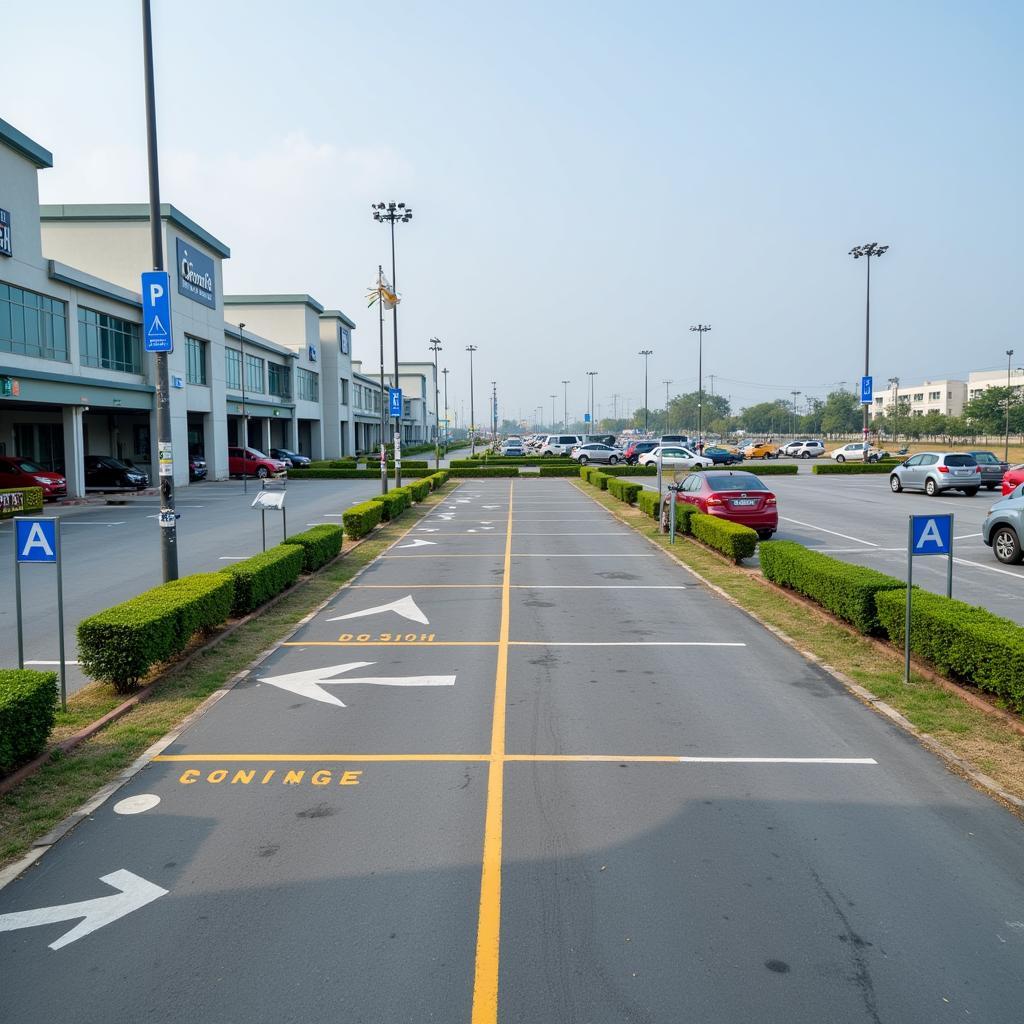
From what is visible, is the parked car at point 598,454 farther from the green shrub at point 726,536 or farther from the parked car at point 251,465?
the green shrub at point 726,536

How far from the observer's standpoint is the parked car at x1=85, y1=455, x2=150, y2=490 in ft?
129

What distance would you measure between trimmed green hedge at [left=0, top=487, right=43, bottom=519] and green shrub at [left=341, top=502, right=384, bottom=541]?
1199 cm

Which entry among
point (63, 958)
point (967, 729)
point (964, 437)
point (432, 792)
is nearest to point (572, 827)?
point (432, 792)

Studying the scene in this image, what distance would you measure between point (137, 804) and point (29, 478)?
98.1 feet

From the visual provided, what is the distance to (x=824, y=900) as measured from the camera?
5023mm

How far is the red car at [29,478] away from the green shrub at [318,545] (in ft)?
60.7

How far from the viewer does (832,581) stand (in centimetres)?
1201

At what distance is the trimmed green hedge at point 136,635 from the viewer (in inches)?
352

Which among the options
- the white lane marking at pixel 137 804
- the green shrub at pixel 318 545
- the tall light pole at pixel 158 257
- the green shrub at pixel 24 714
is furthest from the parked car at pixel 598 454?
the white lane marking at pixel 137 804

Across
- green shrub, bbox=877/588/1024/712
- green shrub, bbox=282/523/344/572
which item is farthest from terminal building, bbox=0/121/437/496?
green shrub, bbox=877/588/1024/712

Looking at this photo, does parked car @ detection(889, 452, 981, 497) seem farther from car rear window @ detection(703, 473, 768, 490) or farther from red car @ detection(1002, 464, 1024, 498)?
car rear window @ detection(703, 473, 768, 490)

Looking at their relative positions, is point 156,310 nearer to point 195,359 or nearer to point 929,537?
point 929,537

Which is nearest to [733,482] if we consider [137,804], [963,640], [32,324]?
[963,640]

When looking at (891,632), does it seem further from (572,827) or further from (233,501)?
(233,501)
